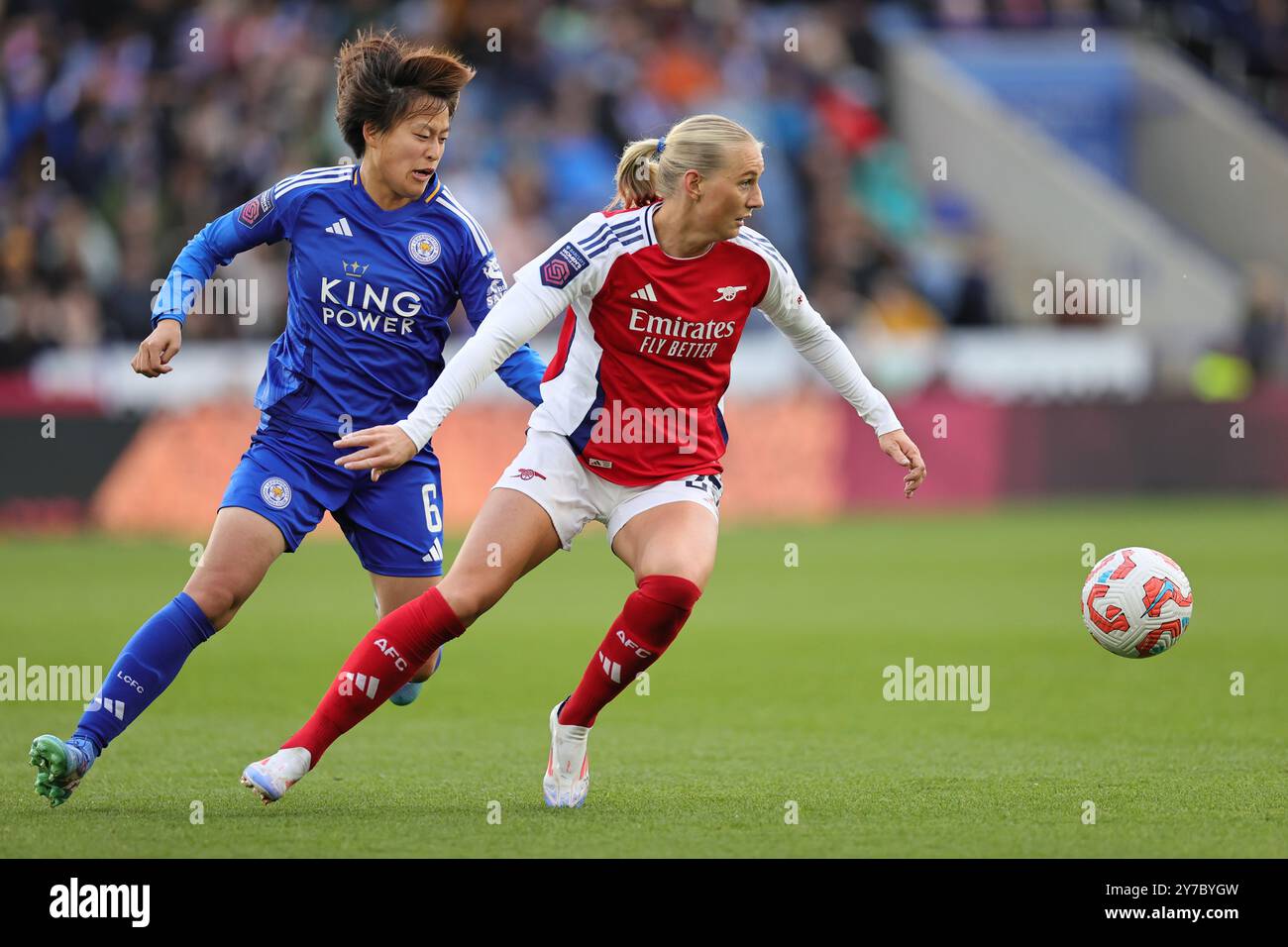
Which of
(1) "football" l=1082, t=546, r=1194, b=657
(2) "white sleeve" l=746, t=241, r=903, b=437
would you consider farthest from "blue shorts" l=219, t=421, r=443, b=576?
(1) "football" l=1082, t=546, r=1194, b=657

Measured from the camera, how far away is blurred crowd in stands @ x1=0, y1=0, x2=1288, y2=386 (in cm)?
1922

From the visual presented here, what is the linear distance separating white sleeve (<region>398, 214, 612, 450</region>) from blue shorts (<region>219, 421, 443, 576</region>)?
0.58 metres

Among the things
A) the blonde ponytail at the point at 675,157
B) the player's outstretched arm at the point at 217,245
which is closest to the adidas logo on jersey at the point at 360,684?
the player's outstretched arm at the point at 217,245

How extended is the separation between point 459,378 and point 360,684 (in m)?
1.04

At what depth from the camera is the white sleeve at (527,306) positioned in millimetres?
5773

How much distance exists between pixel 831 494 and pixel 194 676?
1048 centimetres

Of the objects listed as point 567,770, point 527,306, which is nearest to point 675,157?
point 527,306

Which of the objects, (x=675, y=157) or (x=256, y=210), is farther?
(x=256, y=210)

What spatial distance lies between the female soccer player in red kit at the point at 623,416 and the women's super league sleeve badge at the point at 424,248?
21.0 inches

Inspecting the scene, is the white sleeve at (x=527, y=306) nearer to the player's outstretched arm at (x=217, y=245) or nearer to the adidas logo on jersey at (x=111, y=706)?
the player's outstretched arm at (x=217, y=245)

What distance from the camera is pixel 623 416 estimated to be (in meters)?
6.09

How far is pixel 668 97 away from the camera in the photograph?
22828 mm

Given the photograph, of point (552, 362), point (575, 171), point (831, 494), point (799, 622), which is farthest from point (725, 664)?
point (575, 171)

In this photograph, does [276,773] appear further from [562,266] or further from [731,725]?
[731,725]
